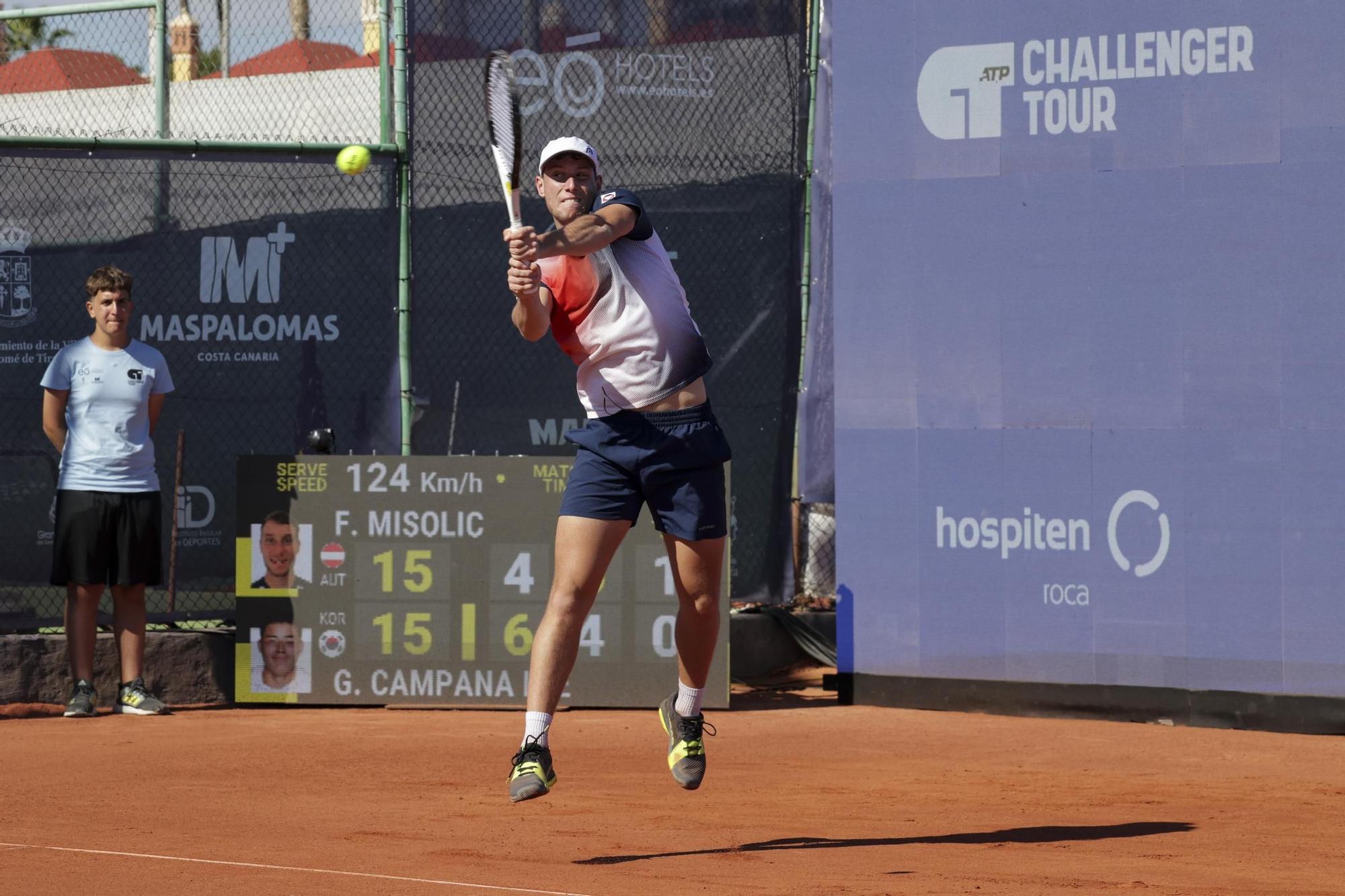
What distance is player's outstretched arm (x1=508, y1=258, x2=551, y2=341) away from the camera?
5.05 m

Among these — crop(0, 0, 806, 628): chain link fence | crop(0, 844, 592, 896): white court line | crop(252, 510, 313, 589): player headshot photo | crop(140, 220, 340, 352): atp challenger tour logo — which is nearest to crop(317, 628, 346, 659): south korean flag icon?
crop(252, 510, 313, 589): player headshot photo

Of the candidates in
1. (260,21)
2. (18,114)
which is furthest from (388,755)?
(18,114)

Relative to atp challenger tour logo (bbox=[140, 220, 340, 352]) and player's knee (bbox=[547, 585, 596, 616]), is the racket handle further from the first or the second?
atp challenger tour logo (bbox=[140, 220, 340, 352])

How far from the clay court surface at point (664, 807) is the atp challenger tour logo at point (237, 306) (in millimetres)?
1854

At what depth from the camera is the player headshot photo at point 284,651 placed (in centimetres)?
885

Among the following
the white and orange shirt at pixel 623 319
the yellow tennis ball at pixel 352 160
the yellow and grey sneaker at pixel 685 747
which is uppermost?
the yellow tennis ball at pixel 352 160

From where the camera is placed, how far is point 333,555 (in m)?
A: 8.83

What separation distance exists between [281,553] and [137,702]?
3.15ft

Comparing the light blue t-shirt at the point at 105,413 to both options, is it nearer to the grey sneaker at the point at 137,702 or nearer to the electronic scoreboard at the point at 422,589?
the electronic scoreboard at the point at 422,589

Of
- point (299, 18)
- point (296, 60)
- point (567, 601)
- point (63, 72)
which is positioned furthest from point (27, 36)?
point (567, 601)

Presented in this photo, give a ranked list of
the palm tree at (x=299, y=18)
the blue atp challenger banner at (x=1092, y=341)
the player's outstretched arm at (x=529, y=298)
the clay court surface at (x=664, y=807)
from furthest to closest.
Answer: the palm tree at (x=299, y=18) → the blue atp challenger banner at (x=1092, y=341) → the player's outstretched arm at (x=529, y=298) → the clay court surface at (x=664, y=807)

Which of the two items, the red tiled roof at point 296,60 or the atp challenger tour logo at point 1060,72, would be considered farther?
the red tiled roof at point 296,60

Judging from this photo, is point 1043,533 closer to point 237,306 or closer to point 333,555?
point 333,555

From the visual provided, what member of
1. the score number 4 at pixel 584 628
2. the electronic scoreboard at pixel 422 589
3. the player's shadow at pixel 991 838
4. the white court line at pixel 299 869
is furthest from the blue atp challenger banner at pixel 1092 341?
the white court line at pixel 299 869
